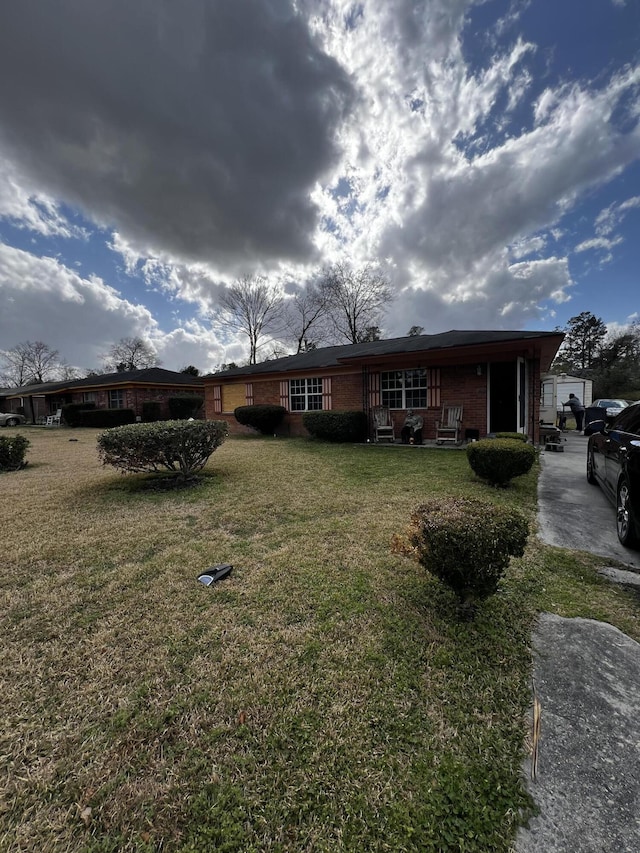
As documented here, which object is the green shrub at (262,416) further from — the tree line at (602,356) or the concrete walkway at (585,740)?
the tree line at (602,356)

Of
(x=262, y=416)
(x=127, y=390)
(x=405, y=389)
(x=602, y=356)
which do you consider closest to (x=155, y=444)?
(x=262, y=416)

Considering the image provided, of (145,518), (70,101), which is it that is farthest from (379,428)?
(70,101)

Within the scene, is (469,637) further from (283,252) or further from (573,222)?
(283,252)

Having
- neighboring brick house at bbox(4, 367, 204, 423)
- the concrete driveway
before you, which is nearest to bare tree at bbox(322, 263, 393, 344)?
neighboring brick house at bbox(4, 367, 204, 423)

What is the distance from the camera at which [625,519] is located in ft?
11.8

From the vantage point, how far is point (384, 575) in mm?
2902

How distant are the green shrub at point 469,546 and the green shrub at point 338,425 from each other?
8.60 meters

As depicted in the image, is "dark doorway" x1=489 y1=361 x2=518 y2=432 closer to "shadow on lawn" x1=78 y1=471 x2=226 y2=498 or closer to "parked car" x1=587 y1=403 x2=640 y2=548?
"parked car" x1=587 y1=403 x2=640 y2=548

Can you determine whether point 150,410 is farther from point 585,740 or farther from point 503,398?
point 585,740

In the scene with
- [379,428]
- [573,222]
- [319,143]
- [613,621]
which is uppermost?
[319,143]

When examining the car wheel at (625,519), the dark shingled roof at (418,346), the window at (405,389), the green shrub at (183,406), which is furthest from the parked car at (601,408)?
the green shrub at (183,406)

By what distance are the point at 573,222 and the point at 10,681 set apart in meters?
19.8

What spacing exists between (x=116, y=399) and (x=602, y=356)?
43828 millimetres

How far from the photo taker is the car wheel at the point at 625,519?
11.3ft
